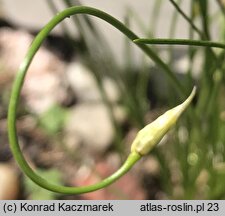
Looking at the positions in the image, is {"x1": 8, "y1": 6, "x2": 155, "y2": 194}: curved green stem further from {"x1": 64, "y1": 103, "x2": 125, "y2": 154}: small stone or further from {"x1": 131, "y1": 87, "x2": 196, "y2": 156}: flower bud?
{"x1": 64, "y1": 103, "x2": 125, "y2": 154}: small stone

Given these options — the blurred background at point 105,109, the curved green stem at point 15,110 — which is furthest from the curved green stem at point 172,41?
the blurred background at point 105,109

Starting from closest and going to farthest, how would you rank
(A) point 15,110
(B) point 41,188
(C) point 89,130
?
(A) point 15,110 < (B) point 41,188 < (C) point 89,130

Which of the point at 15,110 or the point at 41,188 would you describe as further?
the point at 41,188

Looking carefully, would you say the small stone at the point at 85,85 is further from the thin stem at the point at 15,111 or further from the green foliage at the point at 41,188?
the thin stem at the point at 15,111

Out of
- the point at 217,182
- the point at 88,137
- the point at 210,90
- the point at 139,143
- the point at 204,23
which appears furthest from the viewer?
the point at 88,137

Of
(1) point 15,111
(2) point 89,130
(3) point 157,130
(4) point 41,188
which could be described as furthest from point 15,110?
(2) point 89,130

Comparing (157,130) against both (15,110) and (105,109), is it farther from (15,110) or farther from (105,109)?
(105,109)

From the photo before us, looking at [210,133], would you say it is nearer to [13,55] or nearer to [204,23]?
[204,23]

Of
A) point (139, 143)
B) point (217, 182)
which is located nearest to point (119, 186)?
point (217, 182)
